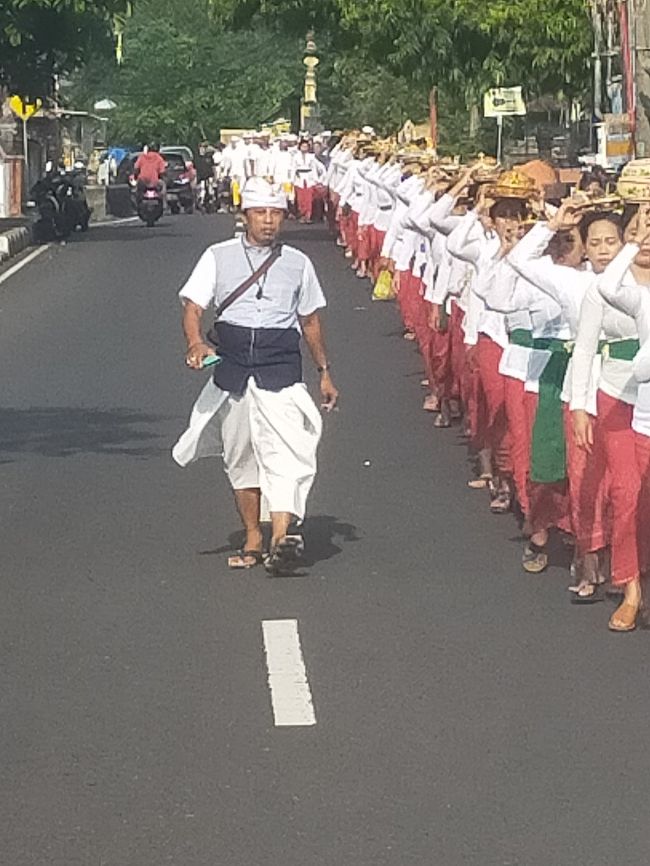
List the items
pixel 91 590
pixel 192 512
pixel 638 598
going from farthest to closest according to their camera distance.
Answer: pixel 192 512
pixel 91 590
pixel 638 598

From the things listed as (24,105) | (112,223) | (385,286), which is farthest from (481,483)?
(112,223)

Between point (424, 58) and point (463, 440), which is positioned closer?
point (463, 440)

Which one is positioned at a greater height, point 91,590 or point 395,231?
point 395,231

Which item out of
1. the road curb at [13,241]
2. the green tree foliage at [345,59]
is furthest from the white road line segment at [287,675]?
the green tree foliage at [345,59]

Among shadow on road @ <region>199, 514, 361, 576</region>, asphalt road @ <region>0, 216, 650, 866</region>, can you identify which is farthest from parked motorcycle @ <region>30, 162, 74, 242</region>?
shadow on road @ <region>199, 514, 361, 576</region>

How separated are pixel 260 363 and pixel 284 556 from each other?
0.87 metres

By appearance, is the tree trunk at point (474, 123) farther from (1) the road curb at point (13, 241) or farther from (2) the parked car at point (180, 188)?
(1) the road curb at point (13, 241)

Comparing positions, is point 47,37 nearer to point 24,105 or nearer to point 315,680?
point 24,105

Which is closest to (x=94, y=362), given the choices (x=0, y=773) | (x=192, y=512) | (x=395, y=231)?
(x=395, y=231)

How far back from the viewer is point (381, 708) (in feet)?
25.9

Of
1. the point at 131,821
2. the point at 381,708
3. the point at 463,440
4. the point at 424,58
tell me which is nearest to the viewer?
the point at 131,821

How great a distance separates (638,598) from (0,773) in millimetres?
3050

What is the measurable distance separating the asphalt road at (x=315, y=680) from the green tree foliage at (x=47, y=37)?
76.2ft

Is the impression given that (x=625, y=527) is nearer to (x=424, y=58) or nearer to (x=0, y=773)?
(x=0, y=773)
